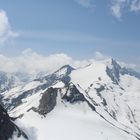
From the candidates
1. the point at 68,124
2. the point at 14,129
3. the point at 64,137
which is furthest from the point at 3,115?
the point at 68,124

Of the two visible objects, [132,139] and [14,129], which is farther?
[132,139]

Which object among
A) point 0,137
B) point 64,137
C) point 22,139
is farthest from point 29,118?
point 0,137

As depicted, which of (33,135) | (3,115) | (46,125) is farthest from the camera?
(46,125)

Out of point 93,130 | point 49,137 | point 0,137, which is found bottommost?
point 0,137

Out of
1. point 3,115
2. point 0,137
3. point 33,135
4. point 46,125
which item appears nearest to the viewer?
point 0,137

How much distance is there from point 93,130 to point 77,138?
15.5 m

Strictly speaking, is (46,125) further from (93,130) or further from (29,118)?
(93,130)

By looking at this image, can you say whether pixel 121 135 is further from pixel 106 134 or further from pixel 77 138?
pixel 77 138

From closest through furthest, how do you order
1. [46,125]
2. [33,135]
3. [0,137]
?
[0,137] < [33,135] < [46,125]

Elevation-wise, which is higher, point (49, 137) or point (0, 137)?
point (49, 137)

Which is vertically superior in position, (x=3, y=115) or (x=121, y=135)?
(x=121, y=135)

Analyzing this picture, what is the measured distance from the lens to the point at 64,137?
182125 mm

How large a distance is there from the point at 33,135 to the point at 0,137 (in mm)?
31402

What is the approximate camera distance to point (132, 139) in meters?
199
